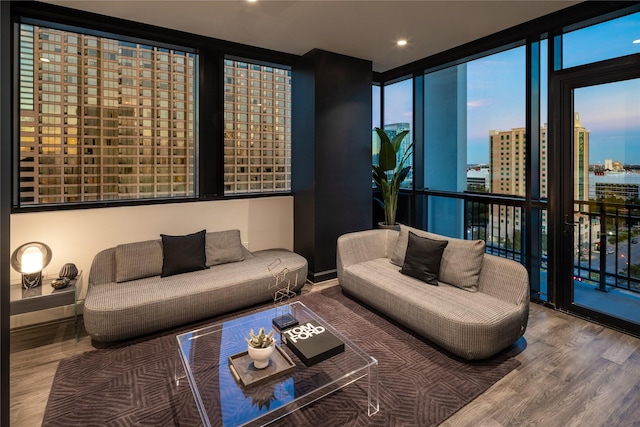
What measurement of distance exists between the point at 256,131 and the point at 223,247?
161 centimetres

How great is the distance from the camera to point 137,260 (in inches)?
131

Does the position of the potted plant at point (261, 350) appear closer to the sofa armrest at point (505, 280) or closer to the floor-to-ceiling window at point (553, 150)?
the sofa armrest at point (505, 280)

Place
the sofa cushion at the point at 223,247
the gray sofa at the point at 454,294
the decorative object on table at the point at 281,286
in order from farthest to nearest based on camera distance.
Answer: the sofa cushion at the point at 223,247
the decorative object on table at the point at 281,286
the gray sofa at the point at 454,294

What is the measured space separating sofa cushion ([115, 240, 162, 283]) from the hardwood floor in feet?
2.01

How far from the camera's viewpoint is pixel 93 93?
3.49 meters

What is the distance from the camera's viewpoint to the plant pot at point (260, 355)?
6.43ft

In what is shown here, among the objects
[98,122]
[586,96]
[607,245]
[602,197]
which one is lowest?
[607,245]

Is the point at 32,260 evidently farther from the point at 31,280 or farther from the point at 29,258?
the point at 31,280

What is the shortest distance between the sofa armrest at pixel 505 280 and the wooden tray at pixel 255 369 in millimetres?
1825

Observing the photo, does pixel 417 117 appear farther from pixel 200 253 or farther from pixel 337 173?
pixel 200 253

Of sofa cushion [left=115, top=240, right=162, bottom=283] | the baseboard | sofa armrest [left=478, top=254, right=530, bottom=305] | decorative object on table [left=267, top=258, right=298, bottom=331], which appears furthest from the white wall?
sofa armrest [left=478, top=254, right=530, bottom=305]

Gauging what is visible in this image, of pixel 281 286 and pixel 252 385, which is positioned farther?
pixel 281 286

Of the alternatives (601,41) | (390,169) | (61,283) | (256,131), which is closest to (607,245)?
(601,41)

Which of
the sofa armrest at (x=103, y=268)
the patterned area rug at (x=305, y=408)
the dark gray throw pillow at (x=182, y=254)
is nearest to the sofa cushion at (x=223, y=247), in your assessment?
the dark gray throw pillow at (x=182, y=254)
